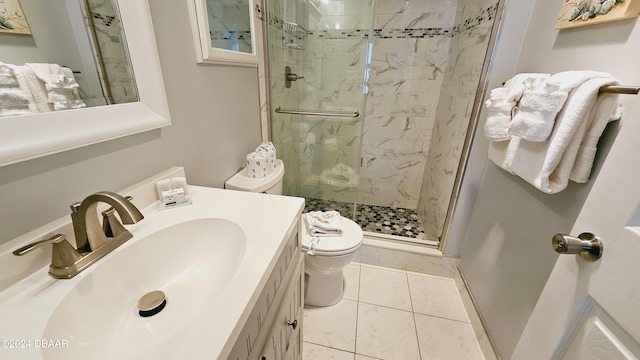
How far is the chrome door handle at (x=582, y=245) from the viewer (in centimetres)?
54

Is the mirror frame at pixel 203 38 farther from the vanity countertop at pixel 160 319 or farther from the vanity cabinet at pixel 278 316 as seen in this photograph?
the vanity cabinet at pixel 278 316

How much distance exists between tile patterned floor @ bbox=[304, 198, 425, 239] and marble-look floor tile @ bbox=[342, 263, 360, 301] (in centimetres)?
41

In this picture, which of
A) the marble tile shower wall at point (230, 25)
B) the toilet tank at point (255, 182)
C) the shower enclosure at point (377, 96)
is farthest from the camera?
the shower enclosure at point (377, 96)

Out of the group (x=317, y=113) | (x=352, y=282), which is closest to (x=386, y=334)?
(x=352, y=282)

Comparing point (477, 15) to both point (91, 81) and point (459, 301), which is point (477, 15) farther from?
point (91, 81)

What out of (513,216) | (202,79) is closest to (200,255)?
(202,79)

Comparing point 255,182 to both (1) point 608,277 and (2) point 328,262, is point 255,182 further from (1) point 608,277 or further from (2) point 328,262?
(1) point 608,277

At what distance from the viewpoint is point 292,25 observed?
6.04 ft

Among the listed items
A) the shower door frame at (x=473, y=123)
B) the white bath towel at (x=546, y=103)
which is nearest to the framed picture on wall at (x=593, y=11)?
the white bath towel at (x=546, y=103)

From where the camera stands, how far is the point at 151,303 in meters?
0.58

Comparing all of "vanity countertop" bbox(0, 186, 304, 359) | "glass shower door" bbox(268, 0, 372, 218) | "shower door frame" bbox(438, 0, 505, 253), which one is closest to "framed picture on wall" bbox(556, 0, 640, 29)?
"shower door frame" bbox(438, 0, 505, 253)

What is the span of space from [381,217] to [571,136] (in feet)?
5.86

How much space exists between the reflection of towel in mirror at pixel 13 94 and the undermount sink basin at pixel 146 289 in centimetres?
36

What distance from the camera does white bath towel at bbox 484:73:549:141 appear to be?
1033 millimetres
